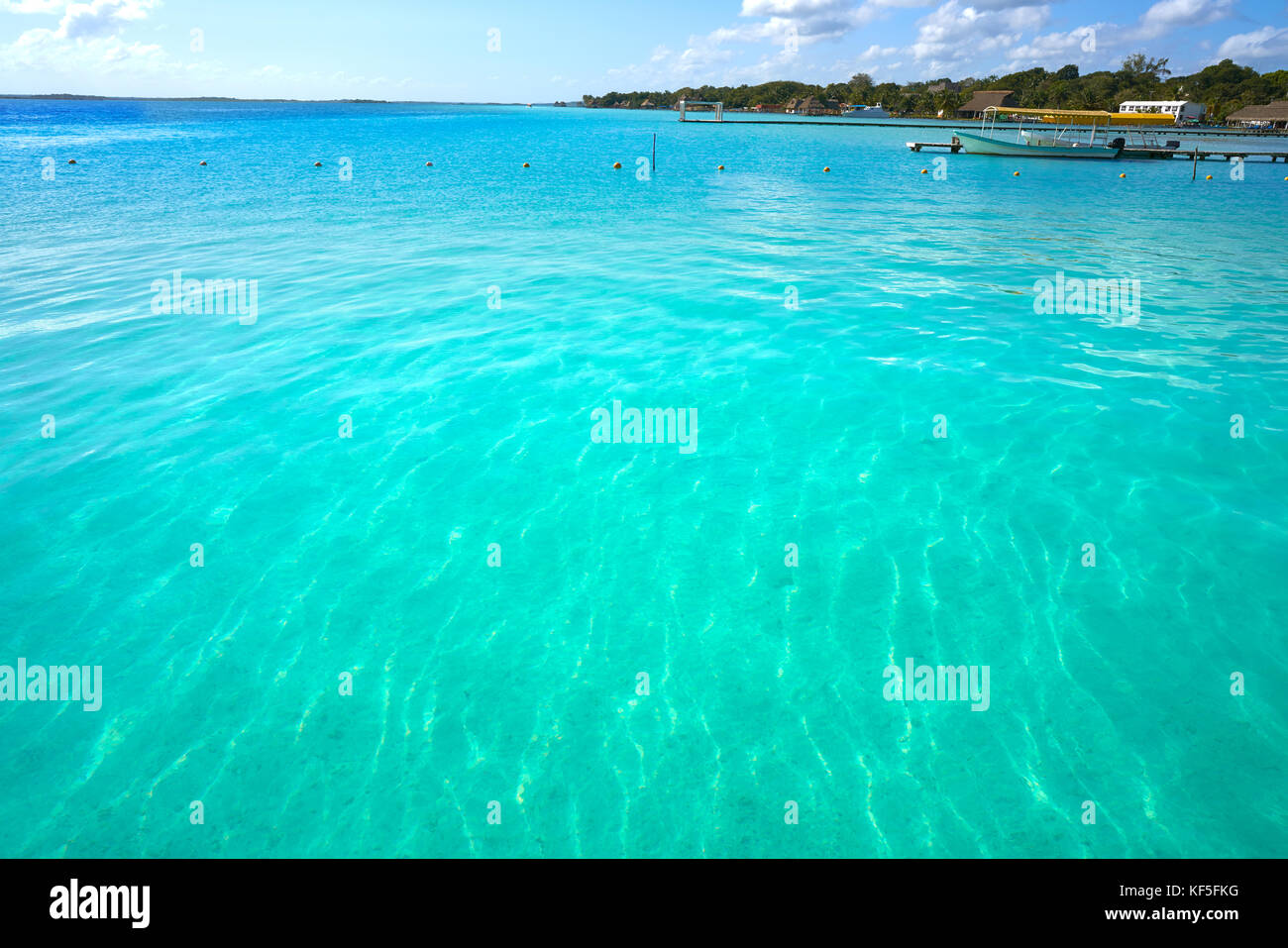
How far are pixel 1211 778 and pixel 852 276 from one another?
19.7 m

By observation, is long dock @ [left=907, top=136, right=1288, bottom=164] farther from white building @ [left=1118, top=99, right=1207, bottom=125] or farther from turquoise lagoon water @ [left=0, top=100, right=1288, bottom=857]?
turquoise lagoon water @ [left=0, top=100, right=1288, bottom=857]

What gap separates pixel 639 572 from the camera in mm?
9383

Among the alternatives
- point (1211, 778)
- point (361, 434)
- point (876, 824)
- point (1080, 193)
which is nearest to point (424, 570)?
point (361, 434)

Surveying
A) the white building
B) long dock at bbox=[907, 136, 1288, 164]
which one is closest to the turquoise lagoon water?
long dock at bbox=[907, 136, 1288, 164]

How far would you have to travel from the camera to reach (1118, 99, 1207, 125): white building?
460 ft

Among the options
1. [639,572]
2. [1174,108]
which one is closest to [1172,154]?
[1174,108]

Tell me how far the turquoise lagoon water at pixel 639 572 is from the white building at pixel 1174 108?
161883 millimetres

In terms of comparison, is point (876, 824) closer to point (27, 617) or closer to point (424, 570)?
point (424, 570)

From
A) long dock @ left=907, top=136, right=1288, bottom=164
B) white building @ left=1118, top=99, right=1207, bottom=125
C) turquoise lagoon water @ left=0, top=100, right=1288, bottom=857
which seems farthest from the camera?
white building @ left=1118, top=99, right=1207, bottom=125

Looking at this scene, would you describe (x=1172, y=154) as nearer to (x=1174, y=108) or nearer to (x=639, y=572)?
(x=1174, y=108)

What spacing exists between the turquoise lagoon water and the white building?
16188 centimetres

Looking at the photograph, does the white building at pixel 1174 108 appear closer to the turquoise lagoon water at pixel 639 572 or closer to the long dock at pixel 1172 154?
the long dock at pixel 1172 154

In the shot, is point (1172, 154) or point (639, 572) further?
point (1172, 154)

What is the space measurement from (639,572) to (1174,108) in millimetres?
184391
